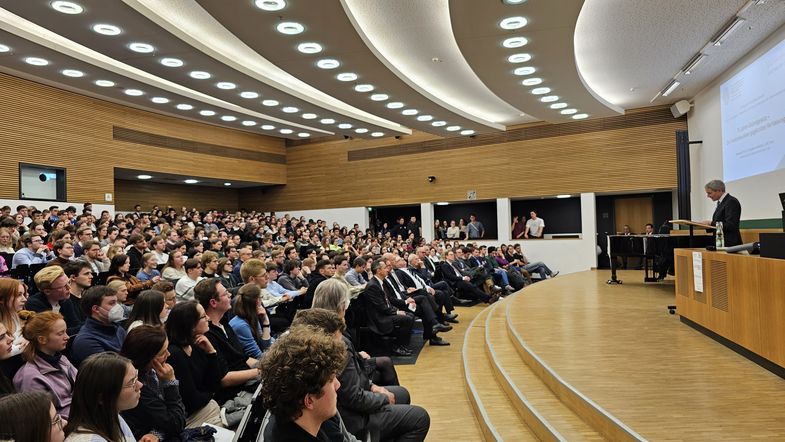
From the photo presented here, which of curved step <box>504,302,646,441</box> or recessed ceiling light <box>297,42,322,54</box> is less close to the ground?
recessed ceiling light <box>297,42,322,54</box>

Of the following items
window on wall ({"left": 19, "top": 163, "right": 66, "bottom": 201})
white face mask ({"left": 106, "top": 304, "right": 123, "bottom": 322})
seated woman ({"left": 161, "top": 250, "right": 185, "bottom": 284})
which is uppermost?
window on wall ({"left": 19, "top": 163, "right": 66, "bottom": 201})

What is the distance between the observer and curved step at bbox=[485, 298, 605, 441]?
282cm

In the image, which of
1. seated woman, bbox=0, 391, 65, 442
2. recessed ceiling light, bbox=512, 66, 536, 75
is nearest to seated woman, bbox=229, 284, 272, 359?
seated woman, bbox=0, 391, 65, 442

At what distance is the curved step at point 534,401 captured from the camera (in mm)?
2824

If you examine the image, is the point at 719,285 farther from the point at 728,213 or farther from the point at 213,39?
the point at 213,39

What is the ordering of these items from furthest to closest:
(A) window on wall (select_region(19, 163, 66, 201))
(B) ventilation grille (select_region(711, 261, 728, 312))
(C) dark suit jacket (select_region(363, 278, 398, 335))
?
(A) window on wall (select_region(19, 163, 66, 201)) → (C) dark suit jacket (select_region(363, 278, 398, 335)) → (B) ventilation grille (select_region(711, 261, 728, 312))

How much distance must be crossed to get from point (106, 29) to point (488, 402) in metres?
5.72

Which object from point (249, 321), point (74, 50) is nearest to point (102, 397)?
point (249, 321)

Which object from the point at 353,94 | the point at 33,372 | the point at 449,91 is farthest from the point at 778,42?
the point at 33,372

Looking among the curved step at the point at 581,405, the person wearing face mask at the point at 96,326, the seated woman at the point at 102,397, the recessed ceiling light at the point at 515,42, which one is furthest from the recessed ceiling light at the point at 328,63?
the seated woman at the point at 102,397

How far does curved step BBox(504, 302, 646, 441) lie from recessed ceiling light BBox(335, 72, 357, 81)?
5233 mm

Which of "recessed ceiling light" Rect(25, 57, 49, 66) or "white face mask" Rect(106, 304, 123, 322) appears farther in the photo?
"recessed ceiling light" Rect(25, 57, 49, 66)

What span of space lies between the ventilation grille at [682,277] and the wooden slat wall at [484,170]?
8034 millimetres

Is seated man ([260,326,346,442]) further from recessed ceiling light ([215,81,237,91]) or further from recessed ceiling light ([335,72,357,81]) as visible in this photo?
recessed ceiling light ([215,81,237,91])
